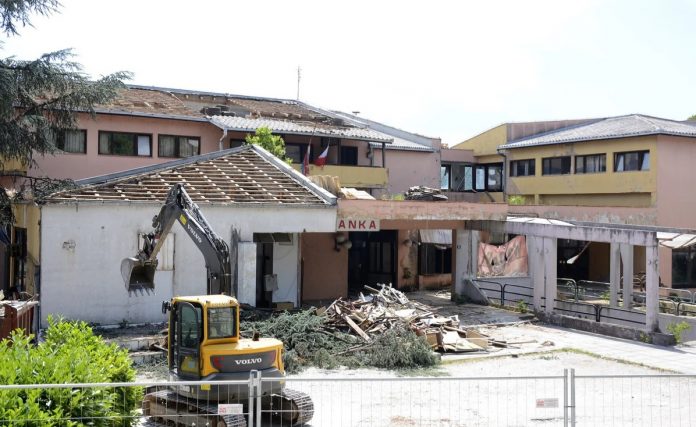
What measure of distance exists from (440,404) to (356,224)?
1093 cm

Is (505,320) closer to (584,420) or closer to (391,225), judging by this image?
(391,225)

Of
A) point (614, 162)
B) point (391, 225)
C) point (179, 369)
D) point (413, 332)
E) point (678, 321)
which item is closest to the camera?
point (179, 369)

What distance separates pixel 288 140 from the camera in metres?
33.1

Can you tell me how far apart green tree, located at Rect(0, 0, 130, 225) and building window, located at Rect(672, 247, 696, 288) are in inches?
949

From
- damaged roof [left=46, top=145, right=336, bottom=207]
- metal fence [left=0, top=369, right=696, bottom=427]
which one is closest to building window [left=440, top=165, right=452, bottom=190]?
damaged roof [left=46, top=145, right=336, bottom=207]

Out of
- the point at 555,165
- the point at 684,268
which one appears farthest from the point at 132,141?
the point at 684,268

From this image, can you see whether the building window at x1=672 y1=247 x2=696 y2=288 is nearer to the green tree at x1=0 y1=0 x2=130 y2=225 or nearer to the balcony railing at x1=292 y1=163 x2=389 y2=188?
the balcony railing at x1=292 y1=163 x2=389 y2=188

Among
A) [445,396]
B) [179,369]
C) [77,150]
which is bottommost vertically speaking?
[445,396]

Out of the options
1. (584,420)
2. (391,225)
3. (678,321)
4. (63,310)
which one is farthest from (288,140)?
(584,420)

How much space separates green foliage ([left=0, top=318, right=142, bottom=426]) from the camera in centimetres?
877

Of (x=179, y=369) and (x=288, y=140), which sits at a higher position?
(x=288, y=140)

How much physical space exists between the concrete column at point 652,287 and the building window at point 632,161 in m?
14.6

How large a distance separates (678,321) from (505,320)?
5.51 meters

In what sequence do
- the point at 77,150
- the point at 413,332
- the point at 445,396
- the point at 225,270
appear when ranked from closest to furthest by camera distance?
A: 1. the point at 225,270
2. the point at 445,396
3. the point at 413,332
4. the point at 77,150
